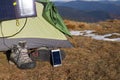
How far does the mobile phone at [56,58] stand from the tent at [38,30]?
3.12ft

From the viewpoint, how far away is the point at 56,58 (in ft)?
36.9

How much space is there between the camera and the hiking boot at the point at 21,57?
10.7 metres

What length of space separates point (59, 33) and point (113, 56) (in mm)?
1877

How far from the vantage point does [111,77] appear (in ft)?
33.1

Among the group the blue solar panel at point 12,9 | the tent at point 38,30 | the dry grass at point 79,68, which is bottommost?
the dry grass at point 79,68

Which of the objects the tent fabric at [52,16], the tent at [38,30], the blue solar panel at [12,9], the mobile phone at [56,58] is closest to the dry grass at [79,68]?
the mobile phone at [56,58]

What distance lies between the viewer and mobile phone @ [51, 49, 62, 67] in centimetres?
1115

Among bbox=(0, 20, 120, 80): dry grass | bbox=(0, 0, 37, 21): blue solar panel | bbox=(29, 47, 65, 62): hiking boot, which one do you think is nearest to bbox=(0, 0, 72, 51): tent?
bbox=(0, 0, 37, 21): blue solar panel

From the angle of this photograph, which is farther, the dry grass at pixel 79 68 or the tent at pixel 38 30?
the tent at pixel 38 30

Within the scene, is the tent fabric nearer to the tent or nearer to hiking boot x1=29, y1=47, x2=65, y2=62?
the tent

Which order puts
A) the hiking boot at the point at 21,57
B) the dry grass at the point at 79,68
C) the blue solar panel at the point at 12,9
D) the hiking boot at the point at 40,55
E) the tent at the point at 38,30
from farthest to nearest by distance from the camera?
the tent at the point at 38,30, the blue solar panel at the point at 12,9, the hiking boot at the point at 40,55, the hiking boot at the point at 21,57, the dry grass at the point at 79,68

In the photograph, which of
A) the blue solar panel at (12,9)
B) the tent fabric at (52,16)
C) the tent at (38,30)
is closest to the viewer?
the blue solar panel at (12,9)

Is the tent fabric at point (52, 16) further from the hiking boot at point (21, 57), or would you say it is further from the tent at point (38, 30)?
the hiking boot at point (21, 57)

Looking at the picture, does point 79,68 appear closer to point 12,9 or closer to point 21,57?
point 21,57
